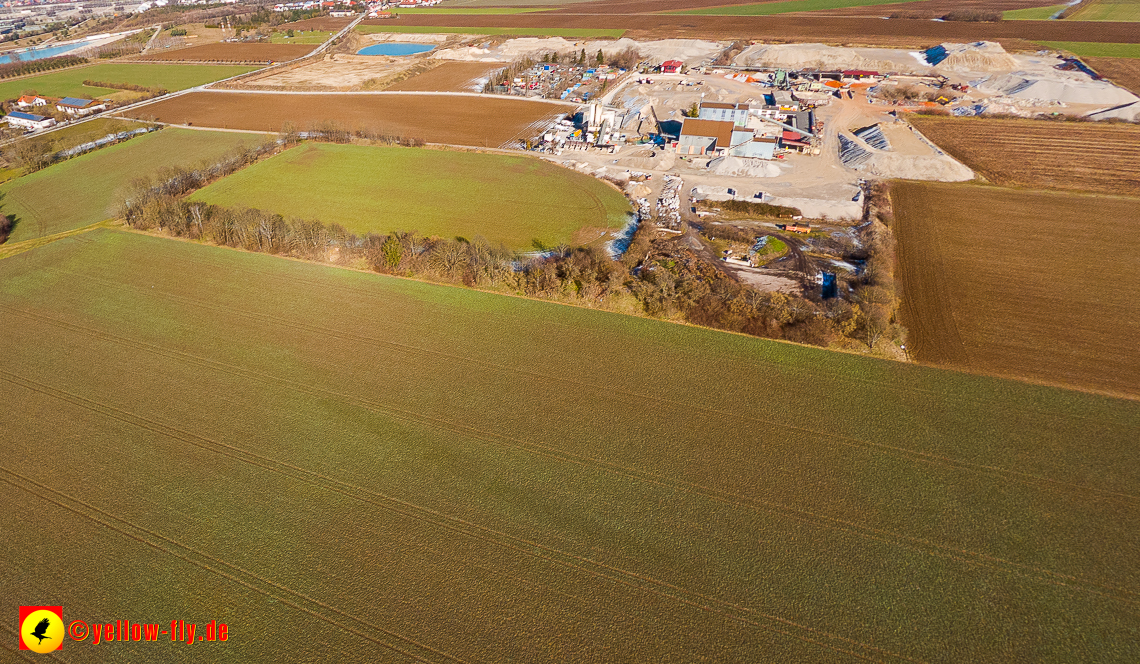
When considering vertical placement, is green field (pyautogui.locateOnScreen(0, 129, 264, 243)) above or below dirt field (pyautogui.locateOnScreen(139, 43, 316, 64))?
below

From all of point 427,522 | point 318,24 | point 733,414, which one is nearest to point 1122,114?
point 733,414

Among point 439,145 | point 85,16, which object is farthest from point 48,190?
point 85,16

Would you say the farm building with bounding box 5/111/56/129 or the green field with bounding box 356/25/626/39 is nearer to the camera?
the farm building with bounding box 5/111/56/129

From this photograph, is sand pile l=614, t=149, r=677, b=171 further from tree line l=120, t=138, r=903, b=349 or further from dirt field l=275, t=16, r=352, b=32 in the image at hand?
dirt field l=275, t=16, r=352, b=32

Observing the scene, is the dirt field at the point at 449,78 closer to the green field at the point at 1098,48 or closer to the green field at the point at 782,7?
the green field at the point at 782,7

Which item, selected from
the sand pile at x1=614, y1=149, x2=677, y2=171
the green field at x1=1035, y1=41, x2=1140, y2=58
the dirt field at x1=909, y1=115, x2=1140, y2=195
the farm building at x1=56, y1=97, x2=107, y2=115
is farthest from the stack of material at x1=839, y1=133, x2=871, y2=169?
the farm building at x1=56, y1=97, x2=107, y2=115

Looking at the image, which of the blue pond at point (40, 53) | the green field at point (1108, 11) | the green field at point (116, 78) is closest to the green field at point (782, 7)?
the green field at point (1108, 11)

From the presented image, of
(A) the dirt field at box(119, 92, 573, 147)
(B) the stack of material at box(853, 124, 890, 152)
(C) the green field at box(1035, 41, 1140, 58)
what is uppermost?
(C) the green field at box(1035, 41, 1140, 58)

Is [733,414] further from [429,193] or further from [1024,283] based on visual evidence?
[429,193]
